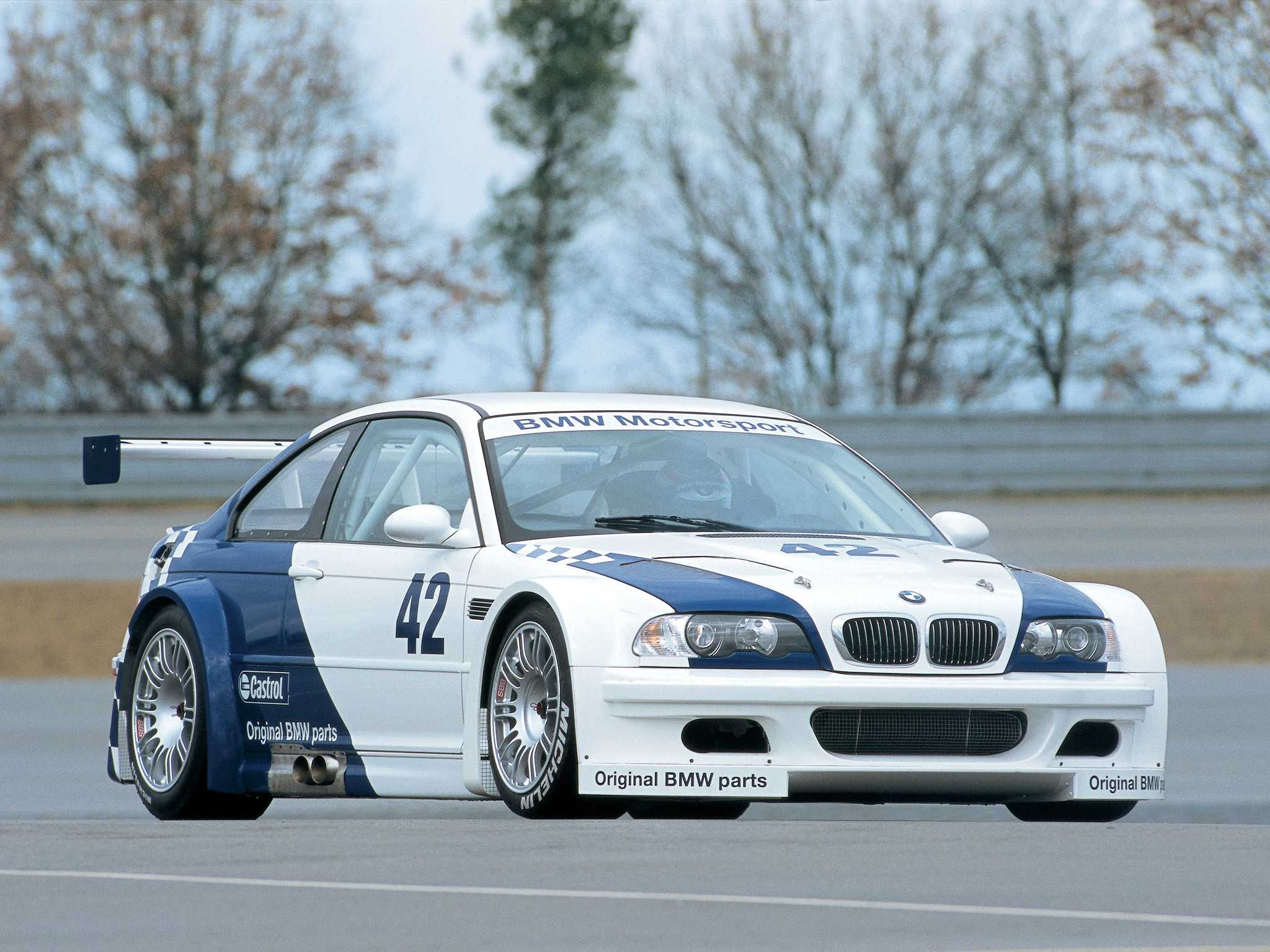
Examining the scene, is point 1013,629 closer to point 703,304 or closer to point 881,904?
point 881,904

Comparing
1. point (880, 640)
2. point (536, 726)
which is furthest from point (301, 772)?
point (880, 640)

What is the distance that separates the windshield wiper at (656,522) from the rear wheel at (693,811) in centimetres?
86

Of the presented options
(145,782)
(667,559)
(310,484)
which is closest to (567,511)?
(667,559)

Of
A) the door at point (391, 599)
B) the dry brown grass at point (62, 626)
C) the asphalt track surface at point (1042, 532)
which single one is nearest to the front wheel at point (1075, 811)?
the door at point (391, 599)

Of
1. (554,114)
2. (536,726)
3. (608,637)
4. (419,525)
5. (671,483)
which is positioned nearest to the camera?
(608,637)

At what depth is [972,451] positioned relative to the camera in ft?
96.7

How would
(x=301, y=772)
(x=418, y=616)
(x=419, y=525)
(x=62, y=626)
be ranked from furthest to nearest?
(x=62, y=626) → (x=301, y=772) → (x=418, y=616) → (x=419, y=525)

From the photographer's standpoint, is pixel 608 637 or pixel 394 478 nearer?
pixel 608 637

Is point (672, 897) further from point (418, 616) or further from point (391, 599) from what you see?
point (391, 599)

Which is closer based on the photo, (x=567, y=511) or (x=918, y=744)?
(x=918, y=744)

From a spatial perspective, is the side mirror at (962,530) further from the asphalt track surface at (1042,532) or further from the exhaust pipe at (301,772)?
the asphalt track surface at (1042,532)

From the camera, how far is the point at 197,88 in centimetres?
3756

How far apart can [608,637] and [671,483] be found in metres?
1.20

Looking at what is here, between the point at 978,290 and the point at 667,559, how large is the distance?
120 feet
